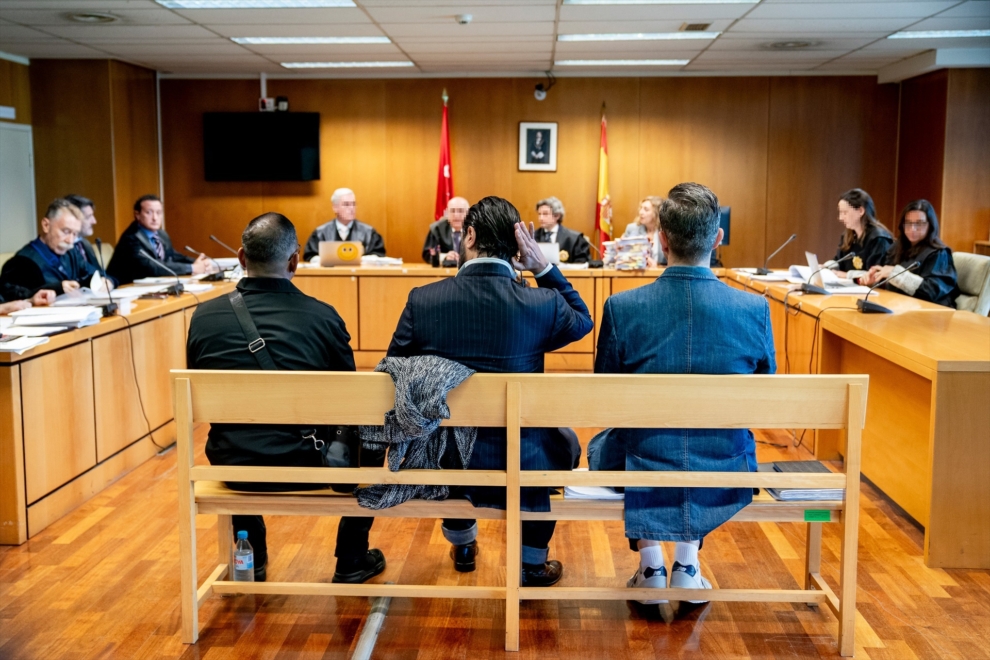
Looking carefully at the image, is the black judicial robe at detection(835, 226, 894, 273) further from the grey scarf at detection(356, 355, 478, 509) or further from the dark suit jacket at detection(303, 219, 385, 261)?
the grey scarf at detection(356, 355, 478, 509)

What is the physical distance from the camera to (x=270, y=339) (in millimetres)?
2879

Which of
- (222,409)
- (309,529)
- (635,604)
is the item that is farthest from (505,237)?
(309,529)

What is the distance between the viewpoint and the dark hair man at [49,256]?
5.23 metres

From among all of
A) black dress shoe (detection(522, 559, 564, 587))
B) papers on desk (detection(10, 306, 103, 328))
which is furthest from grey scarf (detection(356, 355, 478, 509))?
papers on desk (detection(10, 306, 103, 328))

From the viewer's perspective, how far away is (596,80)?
376 inches

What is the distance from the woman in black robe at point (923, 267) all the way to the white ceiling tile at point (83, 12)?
198 inches

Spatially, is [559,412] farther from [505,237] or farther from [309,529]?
[309,529]

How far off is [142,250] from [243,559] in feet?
12.9

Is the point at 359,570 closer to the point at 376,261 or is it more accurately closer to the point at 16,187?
the point at 376,261

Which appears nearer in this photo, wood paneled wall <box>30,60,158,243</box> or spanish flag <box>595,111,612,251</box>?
wood paneled wall <box>30,60,158,243</box>

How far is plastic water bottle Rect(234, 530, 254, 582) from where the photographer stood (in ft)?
9.94

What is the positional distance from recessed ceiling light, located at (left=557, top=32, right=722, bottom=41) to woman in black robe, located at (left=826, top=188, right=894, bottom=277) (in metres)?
1.98

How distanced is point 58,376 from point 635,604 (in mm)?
2426

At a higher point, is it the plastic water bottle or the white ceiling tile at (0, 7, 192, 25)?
the white ceiling tile at (0, 7, 192, 25)
